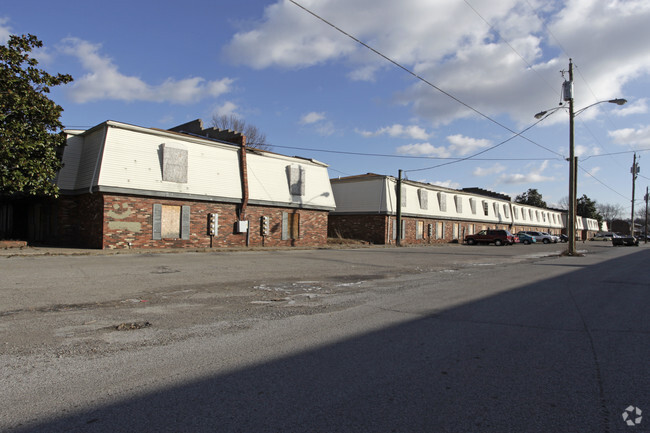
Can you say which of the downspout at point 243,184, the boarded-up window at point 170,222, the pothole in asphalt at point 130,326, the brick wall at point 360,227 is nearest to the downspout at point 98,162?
the boarded-up window at point 170,222

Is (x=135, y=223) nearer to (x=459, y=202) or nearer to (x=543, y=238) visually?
(x=459, y=202)

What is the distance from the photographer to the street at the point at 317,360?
10.5 ft

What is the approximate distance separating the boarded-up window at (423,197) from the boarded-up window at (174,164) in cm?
2567

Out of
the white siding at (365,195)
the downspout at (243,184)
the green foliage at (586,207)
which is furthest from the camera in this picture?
the green foliage at (586,207)

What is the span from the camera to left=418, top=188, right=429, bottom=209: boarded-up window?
41.8 metres

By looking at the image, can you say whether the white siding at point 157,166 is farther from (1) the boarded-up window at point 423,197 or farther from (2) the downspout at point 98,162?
(1) the boarded-up window at point 423,197

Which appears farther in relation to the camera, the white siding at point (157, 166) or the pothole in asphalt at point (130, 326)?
the white siding at point (157, 166)

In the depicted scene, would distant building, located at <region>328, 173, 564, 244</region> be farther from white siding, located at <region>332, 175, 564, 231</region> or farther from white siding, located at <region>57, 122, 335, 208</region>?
white siding, located at <region>57, 122, 335, 208</region>

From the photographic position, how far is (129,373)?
13.5 feet

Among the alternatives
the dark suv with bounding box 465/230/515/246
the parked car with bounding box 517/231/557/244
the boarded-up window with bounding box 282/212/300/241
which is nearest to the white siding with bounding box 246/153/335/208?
the boarded-up window with bounding box 282/212/300/241

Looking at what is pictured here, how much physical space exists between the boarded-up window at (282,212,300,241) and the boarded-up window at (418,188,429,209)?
16956mm

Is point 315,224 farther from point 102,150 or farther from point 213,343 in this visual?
point 213,343

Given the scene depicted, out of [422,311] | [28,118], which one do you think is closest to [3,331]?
[422,311]

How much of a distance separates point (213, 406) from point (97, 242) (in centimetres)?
1973
